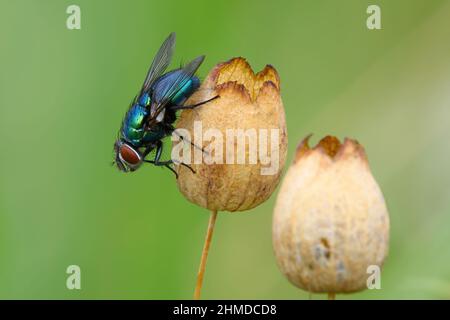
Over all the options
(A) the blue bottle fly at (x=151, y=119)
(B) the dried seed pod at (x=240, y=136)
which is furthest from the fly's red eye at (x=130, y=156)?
(B) the dried seed pod at (x=240, y=136)

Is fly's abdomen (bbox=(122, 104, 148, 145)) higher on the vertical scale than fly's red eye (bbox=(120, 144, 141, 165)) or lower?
higher

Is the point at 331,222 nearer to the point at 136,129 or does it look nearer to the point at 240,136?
the point at 240,136

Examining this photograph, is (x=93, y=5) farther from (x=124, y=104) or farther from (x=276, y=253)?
(x=276, y=253)

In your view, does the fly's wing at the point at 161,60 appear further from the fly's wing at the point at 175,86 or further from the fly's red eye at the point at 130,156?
the fly's red eye at the point at 130,156

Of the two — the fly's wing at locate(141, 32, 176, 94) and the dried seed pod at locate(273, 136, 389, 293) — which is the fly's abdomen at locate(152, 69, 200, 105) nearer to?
the fly's wing at locate(141, 32, 176, 94)

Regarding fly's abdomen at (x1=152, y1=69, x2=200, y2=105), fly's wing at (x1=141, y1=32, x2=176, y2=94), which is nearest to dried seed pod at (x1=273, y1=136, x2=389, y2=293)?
fly's abdomen at (x1=152, y1=69, x2=200, y2=105)
